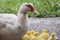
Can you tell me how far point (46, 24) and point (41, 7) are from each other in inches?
49.2

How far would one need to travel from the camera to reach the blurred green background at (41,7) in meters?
6.03

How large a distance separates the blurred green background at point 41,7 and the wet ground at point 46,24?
0.42 m

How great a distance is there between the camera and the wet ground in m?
4.83

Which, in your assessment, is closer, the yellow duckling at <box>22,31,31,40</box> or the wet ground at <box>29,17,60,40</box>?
the yellow duckling at <box>22,31,31,40</box>

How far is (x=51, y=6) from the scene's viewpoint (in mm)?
6258

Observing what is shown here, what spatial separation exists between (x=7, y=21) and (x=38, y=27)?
140cm

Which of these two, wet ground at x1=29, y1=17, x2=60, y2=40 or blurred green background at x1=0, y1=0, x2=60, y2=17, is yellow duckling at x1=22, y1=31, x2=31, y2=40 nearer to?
wet ground at x1=29, y1=17, x2=60, y2=40

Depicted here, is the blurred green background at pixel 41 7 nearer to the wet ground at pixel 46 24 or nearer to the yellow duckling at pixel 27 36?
the wet ground at pixel 46 24

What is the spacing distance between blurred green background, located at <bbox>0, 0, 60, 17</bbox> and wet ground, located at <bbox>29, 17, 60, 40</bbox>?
42cm

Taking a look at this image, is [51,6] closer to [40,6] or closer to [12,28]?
[40,6]

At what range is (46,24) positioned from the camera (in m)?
5.14

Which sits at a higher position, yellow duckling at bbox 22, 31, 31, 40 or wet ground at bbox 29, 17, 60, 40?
yellow duckling at bbox 22, 31, 31, 40

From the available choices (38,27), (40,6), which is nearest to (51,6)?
(40,6)

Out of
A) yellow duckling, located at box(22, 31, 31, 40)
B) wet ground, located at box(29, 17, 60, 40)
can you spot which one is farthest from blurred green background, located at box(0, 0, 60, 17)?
yellow duckling, located at box(22, 31, 31, 40)
